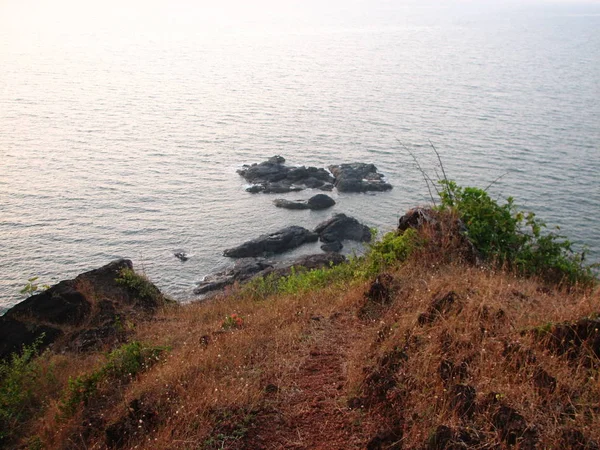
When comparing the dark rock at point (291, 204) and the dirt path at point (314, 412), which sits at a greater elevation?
the dirt path at point (314, 412)

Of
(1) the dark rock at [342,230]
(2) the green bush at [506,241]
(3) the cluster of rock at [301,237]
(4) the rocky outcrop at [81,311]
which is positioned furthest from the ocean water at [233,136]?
(4) the rocky outcrop at [81,311]

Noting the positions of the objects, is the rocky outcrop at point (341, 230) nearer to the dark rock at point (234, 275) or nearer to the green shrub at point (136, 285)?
Answer: the dark rock at point (234, 275)

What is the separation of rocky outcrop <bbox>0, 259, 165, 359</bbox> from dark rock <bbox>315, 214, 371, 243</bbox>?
2055cm

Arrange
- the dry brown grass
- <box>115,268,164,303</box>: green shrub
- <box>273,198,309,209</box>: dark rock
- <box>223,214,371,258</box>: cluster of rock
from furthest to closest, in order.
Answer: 1. <box>273,198,309,209</box>: dark rock
2. <box>223,214,371,258</box>: cluster of rock
3. <box>115,268,164,303</box>: green shrub
4. the dry brown grass

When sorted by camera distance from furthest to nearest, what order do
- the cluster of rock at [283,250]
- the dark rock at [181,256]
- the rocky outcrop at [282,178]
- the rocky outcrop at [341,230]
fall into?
the rocky outcrop at [282,178] < the rocky outcrop at [341,230] < the dark rock at [181,256] < the cluster of rock at [283,250]

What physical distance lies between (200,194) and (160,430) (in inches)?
1483

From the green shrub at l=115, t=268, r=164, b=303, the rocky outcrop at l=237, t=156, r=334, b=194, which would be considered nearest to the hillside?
the green shrub at l=115, t=268, r=164, b=303

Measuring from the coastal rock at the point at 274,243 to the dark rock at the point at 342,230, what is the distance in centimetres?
76

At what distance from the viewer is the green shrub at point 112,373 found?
9469mm

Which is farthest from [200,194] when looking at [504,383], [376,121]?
[504,383]

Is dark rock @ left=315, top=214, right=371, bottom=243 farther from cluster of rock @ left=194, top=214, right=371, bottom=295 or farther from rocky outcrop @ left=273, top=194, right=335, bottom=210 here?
rocky outcrop @ left=273, top=194, right=335, bottom=210

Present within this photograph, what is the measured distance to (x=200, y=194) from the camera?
146ft

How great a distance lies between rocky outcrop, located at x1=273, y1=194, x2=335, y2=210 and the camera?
4238cm

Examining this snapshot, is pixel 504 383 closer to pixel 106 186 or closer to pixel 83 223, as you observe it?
pixel 83 223
